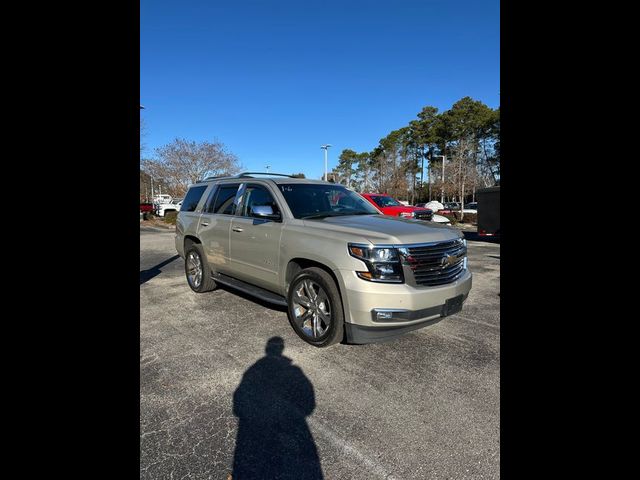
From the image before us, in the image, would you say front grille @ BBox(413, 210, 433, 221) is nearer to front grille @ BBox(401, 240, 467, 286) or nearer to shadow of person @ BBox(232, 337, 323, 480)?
front grille @ BBox(401, 240, 467, 286)

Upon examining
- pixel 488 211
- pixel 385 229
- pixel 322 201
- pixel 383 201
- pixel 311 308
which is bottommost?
pixel 311 308

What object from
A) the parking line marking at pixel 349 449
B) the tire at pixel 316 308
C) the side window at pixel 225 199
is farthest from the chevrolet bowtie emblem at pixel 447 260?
the side window at pixel 225 199

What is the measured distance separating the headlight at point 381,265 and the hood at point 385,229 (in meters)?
0.10

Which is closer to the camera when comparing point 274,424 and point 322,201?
point 274,424

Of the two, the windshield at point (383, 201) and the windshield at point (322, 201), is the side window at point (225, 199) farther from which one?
the windshield at point (383, 201)

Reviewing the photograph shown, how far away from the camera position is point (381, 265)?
3514 mm

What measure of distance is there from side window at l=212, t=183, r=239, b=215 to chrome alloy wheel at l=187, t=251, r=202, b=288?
962mm

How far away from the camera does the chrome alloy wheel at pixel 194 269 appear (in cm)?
632

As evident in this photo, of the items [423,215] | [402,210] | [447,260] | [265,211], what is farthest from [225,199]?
[423,215]

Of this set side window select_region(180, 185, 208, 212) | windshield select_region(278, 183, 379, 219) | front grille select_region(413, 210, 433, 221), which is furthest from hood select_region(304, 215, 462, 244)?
front grille select_region(413, 210, 433, 221)

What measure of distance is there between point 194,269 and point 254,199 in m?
2.03

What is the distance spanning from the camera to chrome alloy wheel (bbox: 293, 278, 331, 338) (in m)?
3.91

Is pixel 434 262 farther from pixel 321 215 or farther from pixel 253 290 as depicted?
pixel 253 290
